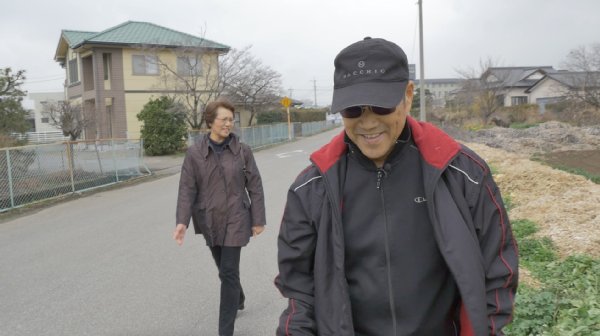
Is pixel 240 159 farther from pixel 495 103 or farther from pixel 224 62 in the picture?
pixel 495 103

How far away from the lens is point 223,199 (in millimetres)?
4617

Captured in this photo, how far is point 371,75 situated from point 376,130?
20 cm

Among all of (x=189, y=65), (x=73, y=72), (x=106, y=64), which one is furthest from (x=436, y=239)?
(x=73, y=72)

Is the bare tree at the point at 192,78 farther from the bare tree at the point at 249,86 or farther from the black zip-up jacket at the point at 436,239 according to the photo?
the black zip-up jacket at the point at 436,239

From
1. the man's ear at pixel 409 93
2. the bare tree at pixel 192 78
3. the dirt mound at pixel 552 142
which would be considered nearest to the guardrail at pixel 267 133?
the bare tree at pixel 192 78

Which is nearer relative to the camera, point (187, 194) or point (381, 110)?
point (381, 110)

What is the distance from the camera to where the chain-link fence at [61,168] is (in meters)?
11.7

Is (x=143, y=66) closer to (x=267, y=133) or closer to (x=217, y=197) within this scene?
(x=267, y=133)

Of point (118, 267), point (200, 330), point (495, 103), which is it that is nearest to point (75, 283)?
point (118, 267)

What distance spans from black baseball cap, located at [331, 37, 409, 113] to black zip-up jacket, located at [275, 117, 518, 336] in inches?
9.4

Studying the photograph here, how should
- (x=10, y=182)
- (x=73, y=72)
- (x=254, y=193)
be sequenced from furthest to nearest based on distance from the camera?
(x=73, y=72), (x=10, y=182), (x=254, y=193)

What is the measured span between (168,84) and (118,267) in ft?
84.1

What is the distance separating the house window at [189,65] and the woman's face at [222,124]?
998 inches

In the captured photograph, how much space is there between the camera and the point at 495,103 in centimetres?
4384
